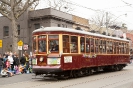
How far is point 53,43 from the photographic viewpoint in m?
16.3

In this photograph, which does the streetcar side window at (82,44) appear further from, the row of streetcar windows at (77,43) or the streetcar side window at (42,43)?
the streetcar side window at (42,43)

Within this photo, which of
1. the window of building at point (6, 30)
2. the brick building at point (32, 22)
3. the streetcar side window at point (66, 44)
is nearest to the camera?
the streetcar side window at point (66, 44)

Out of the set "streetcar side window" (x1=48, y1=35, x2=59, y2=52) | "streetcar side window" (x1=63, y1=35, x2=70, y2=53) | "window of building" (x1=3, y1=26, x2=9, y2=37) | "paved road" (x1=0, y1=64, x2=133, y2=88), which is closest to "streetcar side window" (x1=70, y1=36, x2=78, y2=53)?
"streetcar side window" (x1=63, y1=35, x2=70, y2=53)

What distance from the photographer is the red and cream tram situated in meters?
16.0

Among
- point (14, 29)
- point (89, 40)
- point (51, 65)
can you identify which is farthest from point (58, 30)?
point (14, 29)

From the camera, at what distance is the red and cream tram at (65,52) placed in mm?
16031

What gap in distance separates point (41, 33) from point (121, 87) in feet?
20.3

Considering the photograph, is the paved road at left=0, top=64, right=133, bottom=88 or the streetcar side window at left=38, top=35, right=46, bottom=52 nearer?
the paved road at left=0, top=64, right=133, bottom=88

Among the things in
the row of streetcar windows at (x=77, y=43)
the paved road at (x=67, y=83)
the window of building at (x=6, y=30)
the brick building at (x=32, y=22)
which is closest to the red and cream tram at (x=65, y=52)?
the row of streetcar windows at (x=77, y=43)

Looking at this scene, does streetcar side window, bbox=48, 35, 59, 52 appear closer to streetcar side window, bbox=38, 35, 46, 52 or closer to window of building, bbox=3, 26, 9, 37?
streetcar side window, bbox=38, 35, 46, 52

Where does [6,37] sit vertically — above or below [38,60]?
above

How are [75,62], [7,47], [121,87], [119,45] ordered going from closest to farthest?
[121,87], [75,62], [119,45], [7,47]

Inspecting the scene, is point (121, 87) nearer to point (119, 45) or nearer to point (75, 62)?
point (75, 62)

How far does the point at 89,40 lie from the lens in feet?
62.2
